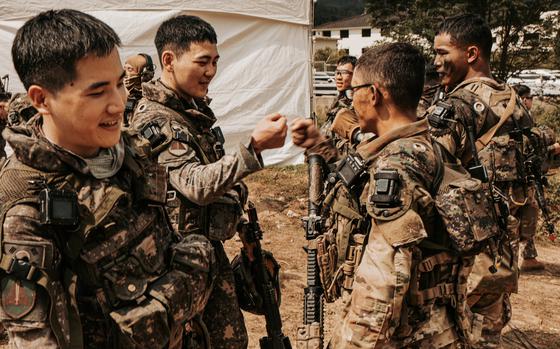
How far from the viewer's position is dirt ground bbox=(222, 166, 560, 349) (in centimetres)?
507

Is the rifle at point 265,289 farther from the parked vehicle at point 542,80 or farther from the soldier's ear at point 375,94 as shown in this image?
the parked vehicle at point 542,80

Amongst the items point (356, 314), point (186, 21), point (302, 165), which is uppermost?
point (186, 21)

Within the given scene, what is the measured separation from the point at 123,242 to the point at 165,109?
1199 millimetres

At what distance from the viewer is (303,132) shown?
289cm

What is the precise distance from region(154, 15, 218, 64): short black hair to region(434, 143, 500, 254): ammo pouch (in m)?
1.36

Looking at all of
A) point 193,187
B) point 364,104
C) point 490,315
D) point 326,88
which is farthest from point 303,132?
point 326,88

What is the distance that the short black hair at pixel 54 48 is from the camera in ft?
5.96

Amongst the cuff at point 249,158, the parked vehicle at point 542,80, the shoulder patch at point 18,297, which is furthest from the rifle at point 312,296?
the parked vehicle at point 542,80

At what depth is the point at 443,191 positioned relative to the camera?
2443 millimetres

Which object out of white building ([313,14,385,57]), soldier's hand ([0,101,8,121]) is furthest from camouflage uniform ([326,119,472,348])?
white building ([313,14,385,57])

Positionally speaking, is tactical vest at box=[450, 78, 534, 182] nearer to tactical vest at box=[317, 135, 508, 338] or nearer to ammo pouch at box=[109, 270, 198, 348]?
tactical vest at box=[317, 135, 508, 338]

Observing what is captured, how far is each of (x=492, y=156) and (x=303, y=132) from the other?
180cm

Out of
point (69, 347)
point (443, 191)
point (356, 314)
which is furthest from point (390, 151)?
point (69, 347)

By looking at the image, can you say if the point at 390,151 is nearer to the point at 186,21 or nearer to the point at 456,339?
the point at 456,339
